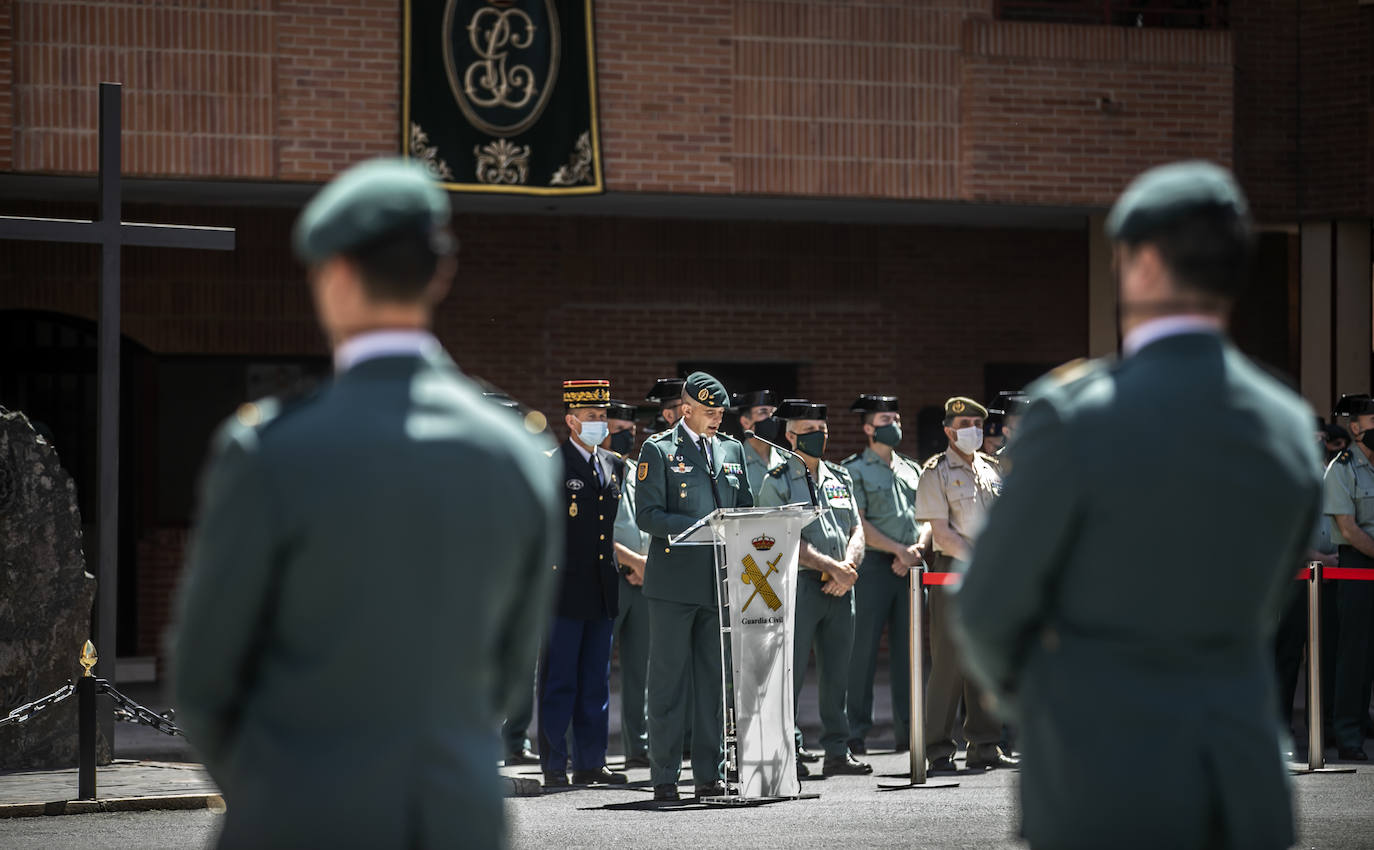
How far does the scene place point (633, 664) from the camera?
1170 centimetres

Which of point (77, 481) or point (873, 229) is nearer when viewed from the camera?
point (77, 481)

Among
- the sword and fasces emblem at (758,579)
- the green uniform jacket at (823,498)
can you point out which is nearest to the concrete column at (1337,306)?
the green uniform jacket at (823,498)

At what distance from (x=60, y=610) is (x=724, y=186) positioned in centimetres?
645

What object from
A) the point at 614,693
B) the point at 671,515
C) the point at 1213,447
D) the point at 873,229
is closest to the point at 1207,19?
the point at 873,229

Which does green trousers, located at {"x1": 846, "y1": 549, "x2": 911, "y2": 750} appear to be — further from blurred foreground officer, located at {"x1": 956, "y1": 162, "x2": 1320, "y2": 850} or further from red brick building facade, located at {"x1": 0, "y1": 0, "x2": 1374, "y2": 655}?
blurred foreground officer, located at {"x1": 956, "y1": 162, "x2": 1320, "y2": 850}

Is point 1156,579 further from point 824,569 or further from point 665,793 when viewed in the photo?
point 824,569

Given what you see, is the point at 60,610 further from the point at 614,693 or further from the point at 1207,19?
the point at 1207,19

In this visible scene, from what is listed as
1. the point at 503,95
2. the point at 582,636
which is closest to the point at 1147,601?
the point at 582,636

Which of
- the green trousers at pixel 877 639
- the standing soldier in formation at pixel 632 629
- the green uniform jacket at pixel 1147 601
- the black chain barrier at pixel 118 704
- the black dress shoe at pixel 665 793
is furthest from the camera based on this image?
the green trousers at pixel 877 639

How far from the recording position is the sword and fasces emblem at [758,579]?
941 cm

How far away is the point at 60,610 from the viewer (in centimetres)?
1085

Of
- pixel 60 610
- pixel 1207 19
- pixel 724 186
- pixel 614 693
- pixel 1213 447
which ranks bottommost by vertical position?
pixel 614 693

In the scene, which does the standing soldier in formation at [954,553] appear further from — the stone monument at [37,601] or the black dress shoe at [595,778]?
the stone monument at [37,601]

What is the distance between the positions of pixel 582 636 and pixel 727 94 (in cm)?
587
